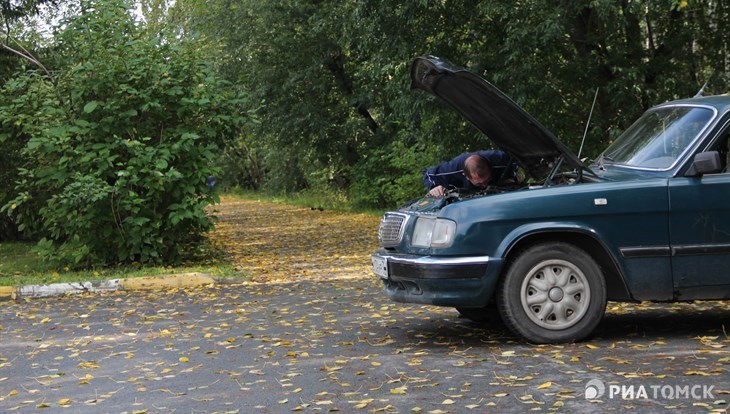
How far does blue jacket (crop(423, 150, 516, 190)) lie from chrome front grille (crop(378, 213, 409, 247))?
91 centimetres

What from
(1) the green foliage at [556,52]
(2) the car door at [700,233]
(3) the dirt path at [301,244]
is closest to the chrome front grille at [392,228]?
(2) the car door at [700,233]

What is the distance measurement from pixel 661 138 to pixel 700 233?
0.93 meters

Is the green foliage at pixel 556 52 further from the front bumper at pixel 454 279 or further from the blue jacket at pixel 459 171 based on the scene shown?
the front bumper at pixel 454 279

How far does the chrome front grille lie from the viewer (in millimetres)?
7980

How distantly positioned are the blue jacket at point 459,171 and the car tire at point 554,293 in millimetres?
1672

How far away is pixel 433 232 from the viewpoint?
24.9ft

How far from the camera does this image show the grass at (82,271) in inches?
521

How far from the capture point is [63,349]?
8461mm

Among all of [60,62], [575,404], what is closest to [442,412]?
[575,404]

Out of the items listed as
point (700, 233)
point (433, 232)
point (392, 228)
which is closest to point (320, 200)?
point (392, 228)

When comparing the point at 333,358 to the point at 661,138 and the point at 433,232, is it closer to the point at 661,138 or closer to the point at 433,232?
the point at 433,232

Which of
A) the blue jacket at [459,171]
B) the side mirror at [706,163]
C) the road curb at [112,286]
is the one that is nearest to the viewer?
the side mirror at [706,163]

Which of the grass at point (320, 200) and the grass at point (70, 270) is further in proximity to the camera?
the grass at point (320, 200)

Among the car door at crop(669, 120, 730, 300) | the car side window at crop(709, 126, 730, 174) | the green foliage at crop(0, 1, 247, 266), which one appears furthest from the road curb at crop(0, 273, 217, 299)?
the car side window at crop(709, 126, 730, 174)
